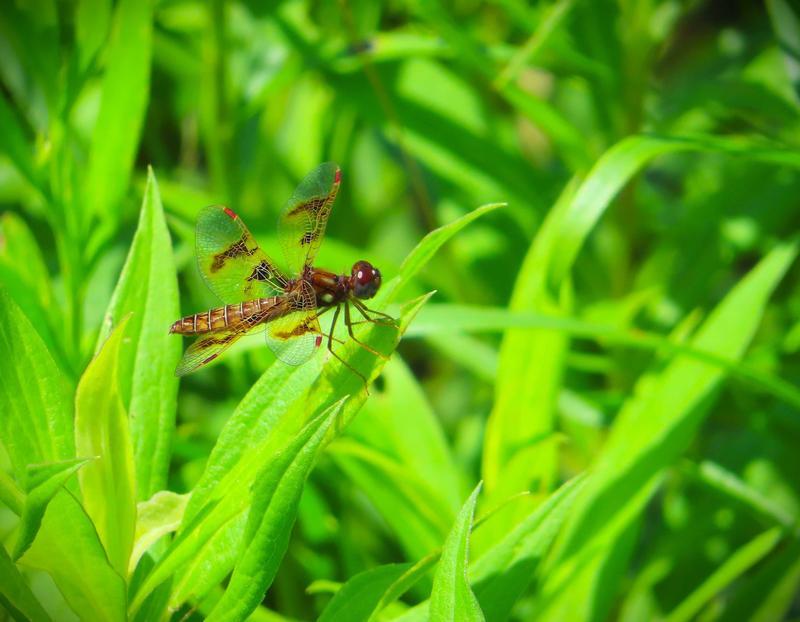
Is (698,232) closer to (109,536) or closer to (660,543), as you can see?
(660,543)

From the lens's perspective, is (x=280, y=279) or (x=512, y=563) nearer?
(x=512, y=563)

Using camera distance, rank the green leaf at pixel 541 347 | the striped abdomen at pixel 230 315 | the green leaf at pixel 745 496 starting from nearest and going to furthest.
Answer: the striped abdomen at pixel 230 315, the green leaf at pixel 541 347, the green leaf at pixel 745 496

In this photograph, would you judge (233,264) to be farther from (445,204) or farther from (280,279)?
(445,204)

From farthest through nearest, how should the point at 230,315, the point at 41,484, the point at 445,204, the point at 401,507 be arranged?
the point at 445,204
the point at 401,507
the point at 230,315
the point at 41,484

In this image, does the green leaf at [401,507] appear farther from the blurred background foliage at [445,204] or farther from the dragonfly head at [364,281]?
the dragonfly head at [364,281]

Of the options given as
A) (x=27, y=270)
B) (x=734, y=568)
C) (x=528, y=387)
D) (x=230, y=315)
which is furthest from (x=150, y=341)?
(x=734, y=568)

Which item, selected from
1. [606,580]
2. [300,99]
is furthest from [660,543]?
[300,99]

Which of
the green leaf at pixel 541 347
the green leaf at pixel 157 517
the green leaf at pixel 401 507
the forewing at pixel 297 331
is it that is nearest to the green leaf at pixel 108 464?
the green leaf at pixel 157 517
